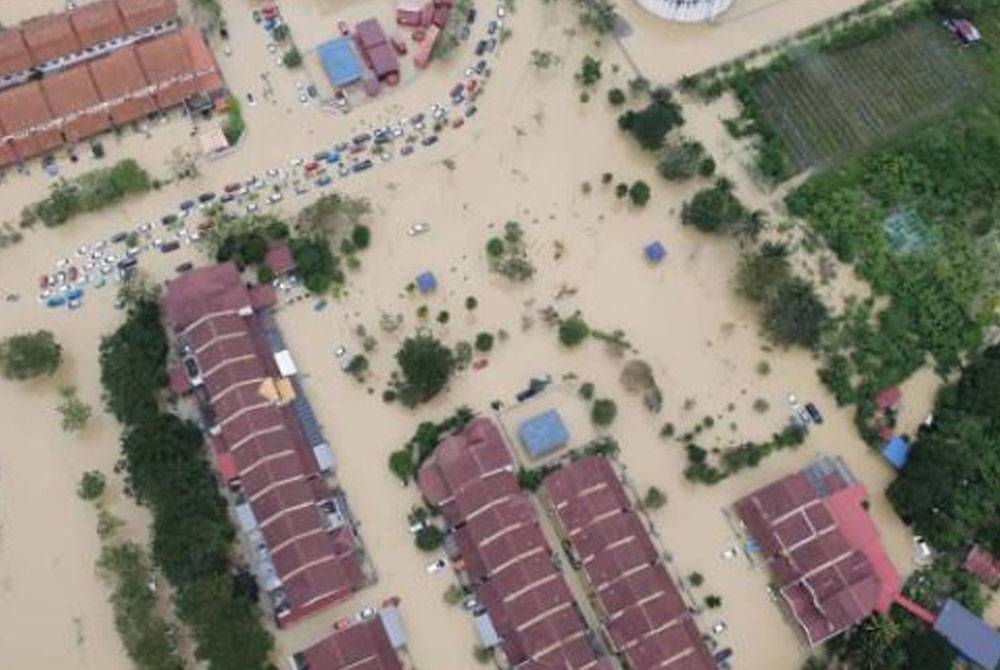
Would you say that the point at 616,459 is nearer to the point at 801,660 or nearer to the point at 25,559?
the point at 801,660

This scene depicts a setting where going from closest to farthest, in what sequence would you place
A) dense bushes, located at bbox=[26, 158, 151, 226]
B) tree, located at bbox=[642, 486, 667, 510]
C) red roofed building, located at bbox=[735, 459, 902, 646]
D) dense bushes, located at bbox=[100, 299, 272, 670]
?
dense bushes, located at bbox=[100, 299, 272, 670] → red roofed building, located at bbox=[735, 459, 902, 646] → tree, located at bbox=[642, 486, 667, 510] → dense bushes, located at bbox=[26, 158, 151, 226]

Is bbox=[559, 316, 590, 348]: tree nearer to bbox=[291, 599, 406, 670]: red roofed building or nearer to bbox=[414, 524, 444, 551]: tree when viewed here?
bbox=[414, 524, 444, 551]: tree

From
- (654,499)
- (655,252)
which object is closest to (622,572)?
(654,499)

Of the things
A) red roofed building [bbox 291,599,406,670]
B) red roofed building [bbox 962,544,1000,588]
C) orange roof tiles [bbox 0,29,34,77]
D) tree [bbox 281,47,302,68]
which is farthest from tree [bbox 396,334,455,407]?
red roofed building [bbox 962,544,1000,588]

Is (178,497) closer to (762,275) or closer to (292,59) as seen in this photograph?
(292,59)

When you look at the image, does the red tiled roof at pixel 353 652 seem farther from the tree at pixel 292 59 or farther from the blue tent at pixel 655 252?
the tree at pixel 292 59

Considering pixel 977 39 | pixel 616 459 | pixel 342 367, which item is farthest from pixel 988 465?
pixel 342 367
